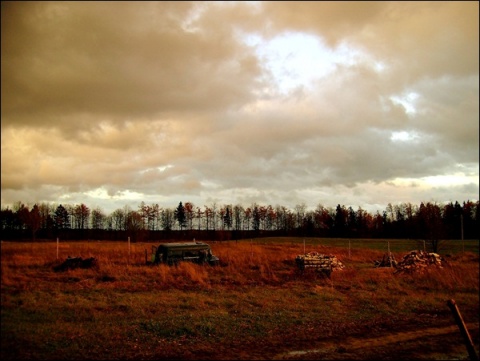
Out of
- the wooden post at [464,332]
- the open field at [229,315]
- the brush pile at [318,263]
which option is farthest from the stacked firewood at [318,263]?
the wooden post at [464,332]

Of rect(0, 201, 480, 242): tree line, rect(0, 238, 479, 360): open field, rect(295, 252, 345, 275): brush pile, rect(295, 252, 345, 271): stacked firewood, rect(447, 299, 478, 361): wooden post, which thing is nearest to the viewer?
Answer: rect(447, 299, 478, 361): wooden post

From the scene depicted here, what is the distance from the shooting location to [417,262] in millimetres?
20609

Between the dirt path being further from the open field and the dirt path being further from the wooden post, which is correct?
the wooden post

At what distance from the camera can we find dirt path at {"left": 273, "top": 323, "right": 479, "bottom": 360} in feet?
23.0

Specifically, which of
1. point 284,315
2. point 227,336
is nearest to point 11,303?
point 227,336

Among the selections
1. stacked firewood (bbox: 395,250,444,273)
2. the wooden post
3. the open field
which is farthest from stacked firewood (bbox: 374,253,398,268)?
the wooden post

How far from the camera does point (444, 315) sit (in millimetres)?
10750

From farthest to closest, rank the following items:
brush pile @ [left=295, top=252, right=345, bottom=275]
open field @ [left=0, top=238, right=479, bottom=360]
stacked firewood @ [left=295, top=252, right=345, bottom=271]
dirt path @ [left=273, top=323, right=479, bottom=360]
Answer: stacked firewood @ [left=295, top=252, right=345, bottom=271]
brush pile @ [left=295, top=252, right=345, bottom=275]
open field @ [left=0, top=238, right=479, bottom=360]
dirt path @ [left=273, top=323, right=479, bottom=360]

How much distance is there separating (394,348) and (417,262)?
1478 centimetres

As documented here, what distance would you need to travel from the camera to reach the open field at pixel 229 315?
7.45m

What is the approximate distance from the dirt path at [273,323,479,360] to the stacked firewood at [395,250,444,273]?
11.3m

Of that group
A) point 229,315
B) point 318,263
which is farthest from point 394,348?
point 318,263

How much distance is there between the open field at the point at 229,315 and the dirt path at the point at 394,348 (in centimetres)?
2

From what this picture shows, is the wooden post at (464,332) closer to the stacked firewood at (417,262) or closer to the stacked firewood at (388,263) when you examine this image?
the stacked firewood at (417,262)
